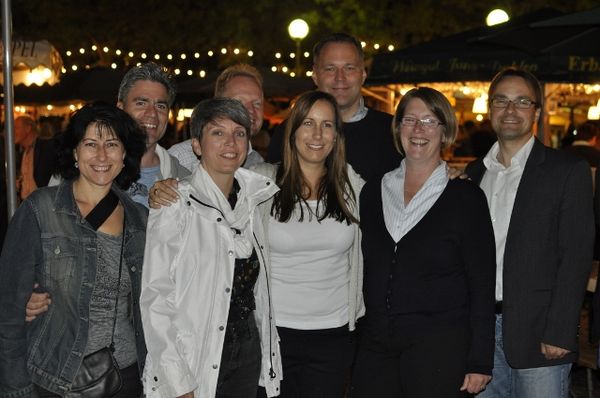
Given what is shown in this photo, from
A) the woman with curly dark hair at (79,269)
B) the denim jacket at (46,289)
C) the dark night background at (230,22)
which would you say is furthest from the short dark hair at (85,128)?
the dark night background at (230,22)

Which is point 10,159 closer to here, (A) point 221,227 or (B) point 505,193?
(A) point 221,227

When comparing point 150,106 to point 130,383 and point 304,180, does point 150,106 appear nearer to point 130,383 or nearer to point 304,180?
point 304,180

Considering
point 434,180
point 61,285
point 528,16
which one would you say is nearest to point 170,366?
point 61,285

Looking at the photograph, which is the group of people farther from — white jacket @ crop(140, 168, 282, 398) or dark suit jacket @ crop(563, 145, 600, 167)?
dark suit jacket @ crop(563, 145, 600, 167)

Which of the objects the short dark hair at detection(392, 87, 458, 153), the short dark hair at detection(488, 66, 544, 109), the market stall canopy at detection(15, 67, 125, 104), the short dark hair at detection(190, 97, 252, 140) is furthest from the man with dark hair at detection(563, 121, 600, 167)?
the market stall canopy at detection(15, 67, 125, 104)

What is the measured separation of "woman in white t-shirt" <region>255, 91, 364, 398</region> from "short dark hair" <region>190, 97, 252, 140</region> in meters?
0.47

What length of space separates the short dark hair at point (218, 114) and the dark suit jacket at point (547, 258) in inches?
62.8

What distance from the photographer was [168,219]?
13.7ft

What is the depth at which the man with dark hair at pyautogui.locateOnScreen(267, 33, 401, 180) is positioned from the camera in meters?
5.60

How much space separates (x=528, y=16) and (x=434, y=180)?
26.3 feet

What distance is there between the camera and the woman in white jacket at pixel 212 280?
13.5 feet

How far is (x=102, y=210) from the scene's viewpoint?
13.5 ft

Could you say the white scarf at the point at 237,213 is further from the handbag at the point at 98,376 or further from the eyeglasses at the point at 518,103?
the eyeglasses at the point at 518,103

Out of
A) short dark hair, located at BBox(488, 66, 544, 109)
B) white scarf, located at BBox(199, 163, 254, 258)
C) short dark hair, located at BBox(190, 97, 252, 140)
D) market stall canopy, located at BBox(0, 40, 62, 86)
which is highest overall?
market stall canopy, located at BBox(0, 40, 62, 86)
